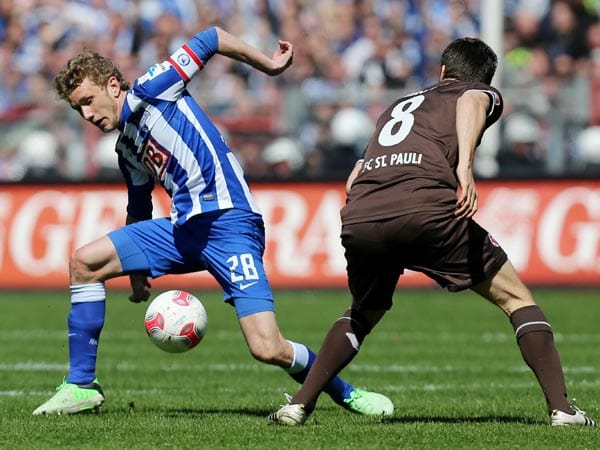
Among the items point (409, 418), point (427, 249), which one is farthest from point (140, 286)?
point (427, 249)

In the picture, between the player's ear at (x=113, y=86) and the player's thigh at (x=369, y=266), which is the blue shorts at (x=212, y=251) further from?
the player's ear at (x=113, y=86)

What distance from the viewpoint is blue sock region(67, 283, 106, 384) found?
755 cm

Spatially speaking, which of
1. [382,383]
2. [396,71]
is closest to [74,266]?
[382,383]

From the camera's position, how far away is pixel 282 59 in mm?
7211

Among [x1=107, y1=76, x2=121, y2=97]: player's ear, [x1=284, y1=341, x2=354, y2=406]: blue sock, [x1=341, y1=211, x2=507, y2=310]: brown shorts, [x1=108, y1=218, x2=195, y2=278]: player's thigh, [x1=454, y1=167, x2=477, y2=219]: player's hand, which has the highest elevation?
[x1=107, y1=76, x2=121, y2=97]: player's ear

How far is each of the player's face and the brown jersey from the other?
1476 mm

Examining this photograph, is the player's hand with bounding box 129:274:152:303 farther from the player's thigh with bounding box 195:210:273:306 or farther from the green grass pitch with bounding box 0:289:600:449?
the green grass pitch with bounding box 0:289:600:449

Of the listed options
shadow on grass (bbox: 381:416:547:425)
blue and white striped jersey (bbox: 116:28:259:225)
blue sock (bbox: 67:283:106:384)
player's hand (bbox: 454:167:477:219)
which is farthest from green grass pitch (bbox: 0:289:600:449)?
blue and white striped jersey (bbox: 116:28:259:225)

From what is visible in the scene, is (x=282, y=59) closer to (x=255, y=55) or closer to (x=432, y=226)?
(x=255, y=55)

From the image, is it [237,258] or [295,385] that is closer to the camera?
[237,258]

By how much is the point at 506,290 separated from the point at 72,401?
2.56 metres

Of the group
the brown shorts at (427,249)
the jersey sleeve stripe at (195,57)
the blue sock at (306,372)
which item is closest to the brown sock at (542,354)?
the brown shorts at (427,249)

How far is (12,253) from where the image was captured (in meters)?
17.0

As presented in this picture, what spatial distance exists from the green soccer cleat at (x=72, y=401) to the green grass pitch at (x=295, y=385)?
104mm
